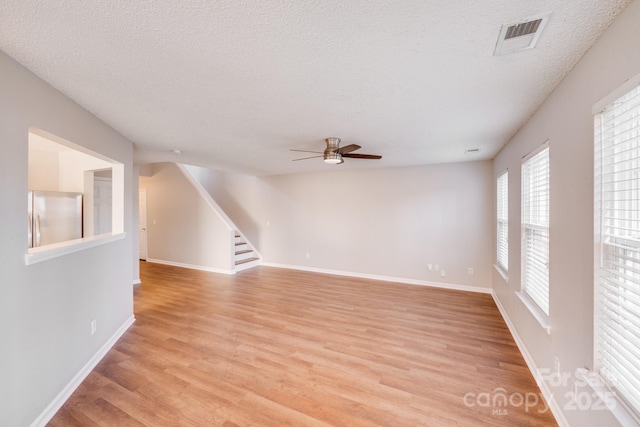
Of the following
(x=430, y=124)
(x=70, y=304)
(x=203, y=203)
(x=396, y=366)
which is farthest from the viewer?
(x=203, y=203)

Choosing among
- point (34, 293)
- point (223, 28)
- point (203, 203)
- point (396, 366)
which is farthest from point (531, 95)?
point (203, 203)

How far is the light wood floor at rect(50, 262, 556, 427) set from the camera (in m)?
1.78

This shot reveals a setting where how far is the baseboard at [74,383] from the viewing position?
67.1 inches

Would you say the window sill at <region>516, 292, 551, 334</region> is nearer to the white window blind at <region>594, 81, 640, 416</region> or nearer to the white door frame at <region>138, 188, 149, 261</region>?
the white window blind at <region>594, 81, 640, 416</region>

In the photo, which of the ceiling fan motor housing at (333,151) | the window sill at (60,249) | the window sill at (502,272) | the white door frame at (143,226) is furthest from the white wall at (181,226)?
the window sill at (502,272)

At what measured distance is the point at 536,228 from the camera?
2301 millimetres

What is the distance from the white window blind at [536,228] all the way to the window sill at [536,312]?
0.03m

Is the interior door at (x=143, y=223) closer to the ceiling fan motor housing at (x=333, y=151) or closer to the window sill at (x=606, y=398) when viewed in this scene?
the ceiling fan motor housing at (x=333, y=151)

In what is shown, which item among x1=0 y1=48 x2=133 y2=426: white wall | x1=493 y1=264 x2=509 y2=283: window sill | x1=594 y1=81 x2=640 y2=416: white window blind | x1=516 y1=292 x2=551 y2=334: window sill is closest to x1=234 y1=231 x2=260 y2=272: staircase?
x1=0 y1=48 x2=133 y2=426: white wall

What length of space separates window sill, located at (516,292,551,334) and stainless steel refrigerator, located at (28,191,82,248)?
5376mm

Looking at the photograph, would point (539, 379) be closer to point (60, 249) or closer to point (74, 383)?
point (74, 383)

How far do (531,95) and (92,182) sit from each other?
5.62 meters

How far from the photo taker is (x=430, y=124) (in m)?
2.52

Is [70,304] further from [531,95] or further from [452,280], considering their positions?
[452,280]
